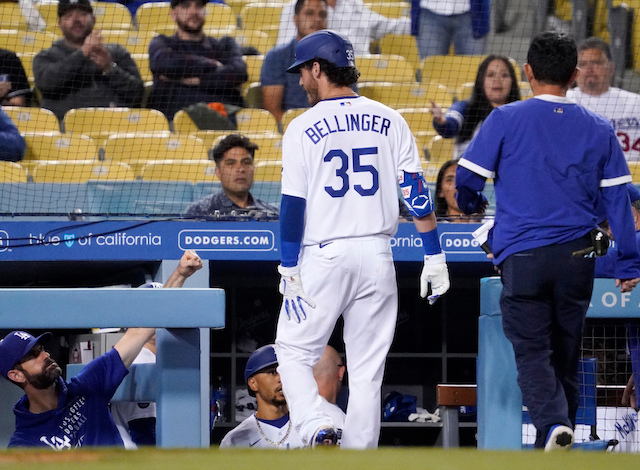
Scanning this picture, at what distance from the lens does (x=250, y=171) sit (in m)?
6.54

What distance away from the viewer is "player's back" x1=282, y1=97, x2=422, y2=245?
12.1ft

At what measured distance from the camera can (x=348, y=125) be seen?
370 centimetres

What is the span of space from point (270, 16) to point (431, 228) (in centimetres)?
614

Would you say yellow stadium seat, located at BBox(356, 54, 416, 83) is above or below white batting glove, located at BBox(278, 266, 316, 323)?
above

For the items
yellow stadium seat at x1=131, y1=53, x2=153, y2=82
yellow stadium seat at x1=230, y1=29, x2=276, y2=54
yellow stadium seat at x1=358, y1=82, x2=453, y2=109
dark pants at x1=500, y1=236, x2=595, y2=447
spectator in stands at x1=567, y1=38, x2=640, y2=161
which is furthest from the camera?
yellow stadium seat at x1=230, y1=29, x2=276, y2=54

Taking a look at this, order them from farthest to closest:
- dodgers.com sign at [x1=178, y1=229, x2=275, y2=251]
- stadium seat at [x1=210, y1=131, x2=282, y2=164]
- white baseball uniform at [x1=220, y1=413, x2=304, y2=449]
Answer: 1. stadium seat at [x1=210, y1=131, x2=282, y2=164]
2. dodgers.com sign at [x1=178, y1=229, x2=275, y2=251]
3. white baseball uniform at [x1=220, y1=413, x2=304, y2=449]

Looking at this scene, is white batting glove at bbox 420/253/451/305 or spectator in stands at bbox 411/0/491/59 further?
spectator in stands at bbox 411/0/491/59

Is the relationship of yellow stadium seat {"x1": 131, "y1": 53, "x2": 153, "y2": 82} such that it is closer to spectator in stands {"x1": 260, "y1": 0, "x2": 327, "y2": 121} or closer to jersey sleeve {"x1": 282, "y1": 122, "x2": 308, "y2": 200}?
spectator in stands {"x1": 260, "y1": 0, "x2": 327, "y2": 121}

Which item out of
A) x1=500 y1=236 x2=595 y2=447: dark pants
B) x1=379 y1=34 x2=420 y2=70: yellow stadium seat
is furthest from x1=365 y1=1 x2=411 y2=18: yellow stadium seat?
x1=500 y1=236 x2=595 y2=447: dark pants

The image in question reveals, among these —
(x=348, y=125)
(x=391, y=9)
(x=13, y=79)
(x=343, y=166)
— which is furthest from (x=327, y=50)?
(x=391, y=9)

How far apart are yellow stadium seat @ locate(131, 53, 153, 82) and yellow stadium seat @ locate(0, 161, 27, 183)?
1.87 metres

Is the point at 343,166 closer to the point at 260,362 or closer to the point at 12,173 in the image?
the point at 260,362

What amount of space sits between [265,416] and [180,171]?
288cm

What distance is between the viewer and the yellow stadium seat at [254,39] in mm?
9031
